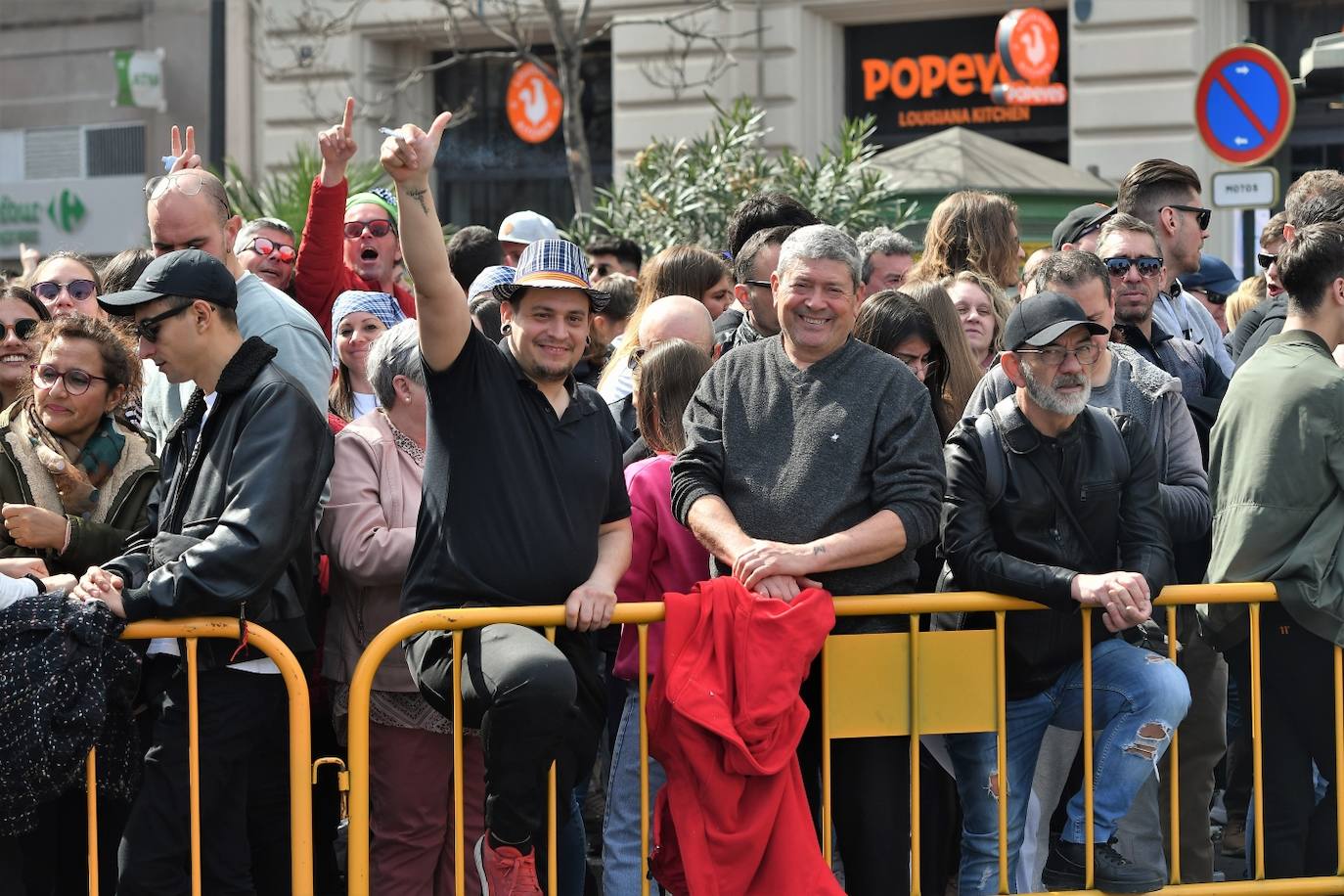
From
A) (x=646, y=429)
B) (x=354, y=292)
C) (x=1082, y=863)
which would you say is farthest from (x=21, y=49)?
(x=1082, y=863)

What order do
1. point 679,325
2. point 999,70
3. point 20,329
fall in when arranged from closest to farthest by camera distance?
point 679,325 < point 20,329 < point 999,70

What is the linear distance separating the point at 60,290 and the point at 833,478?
140 inches

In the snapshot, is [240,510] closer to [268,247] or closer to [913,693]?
[913,693]

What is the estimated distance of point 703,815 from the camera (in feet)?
15.4

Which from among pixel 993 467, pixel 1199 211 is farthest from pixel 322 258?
pixel 1199 211

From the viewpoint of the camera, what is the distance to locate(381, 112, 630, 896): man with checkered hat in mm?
4469

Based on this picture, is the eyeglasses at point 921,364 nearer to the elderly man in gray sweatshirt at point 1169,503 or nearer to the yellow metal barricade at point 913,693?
the elderly man in gray sweatshirt at point 1169,503

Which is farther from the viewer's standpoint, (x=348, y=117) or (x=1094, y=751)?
(x=348, y=117)

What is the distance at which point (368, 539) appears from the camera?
5094mm

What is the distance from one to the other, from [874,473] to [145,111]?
1839cm

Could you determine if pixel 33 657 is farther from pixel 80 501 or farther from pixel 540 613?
pixel 540 613

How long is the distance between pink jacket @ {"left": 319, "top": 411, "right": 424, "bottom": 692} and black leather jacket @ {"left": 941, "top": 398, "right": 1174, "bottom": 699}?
1.61 m

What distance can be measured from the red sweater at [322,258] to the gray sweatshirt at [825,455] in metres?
2.10

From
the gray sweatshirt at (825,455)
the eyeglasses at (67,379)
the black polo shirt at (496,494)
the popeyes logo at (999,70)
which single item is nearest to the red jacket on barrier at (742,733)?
the gray sweatshirt at (825,455)
